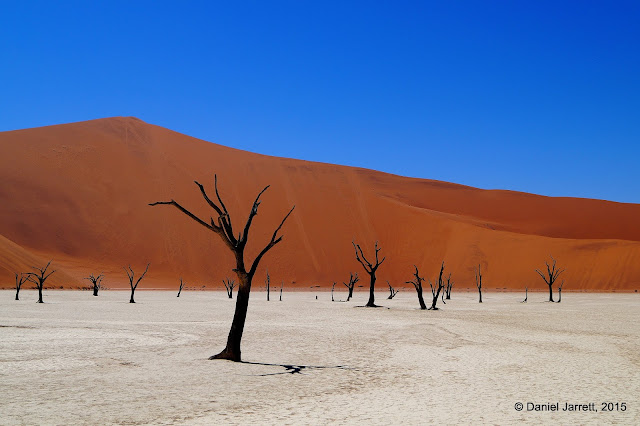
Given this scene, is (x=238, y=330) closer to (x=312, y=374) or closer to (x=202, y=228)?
(x=312, y=374)

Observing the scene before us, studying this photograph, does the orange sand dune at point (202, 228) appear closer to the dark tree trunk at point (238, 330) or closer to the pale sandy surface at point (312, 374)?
the pale sandy surface at point (312, 374)

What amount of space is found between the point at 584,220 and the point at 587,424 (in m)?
120

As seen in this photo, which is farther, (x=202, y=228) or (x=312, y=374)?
(x=202, y=228)

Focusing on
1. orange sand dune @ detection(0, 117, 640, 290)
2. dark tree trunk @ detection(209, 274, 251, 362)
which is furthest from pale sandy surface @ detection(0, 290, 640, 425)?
orange sand dune @ detection(0, 117, 640, 290)

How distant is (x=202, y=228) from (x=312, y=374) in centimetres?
6488

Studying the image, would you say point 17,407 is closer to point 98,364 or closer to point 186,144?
point 98,364

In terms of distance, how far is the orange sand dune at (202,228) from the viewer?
6512cm

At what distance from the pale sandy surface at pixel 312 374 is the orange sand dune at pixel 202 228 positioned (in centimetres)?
3743

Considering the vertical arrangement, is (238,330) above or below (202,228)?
below

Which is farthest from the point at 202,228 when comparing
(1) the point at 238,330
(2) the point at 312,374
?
(2) the point at 312,374

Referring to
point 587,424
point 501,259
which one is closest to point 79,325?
point 587,424

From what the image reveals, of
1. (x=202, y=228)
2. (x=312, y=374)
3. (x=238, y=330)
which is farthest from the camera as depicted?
(x=202, y=228)

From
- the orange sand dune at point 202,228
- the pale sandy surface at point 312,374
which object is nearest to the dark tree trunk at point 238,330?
the pale sandy surface at point 312,374

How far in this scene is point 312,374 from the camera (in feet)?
35.8
